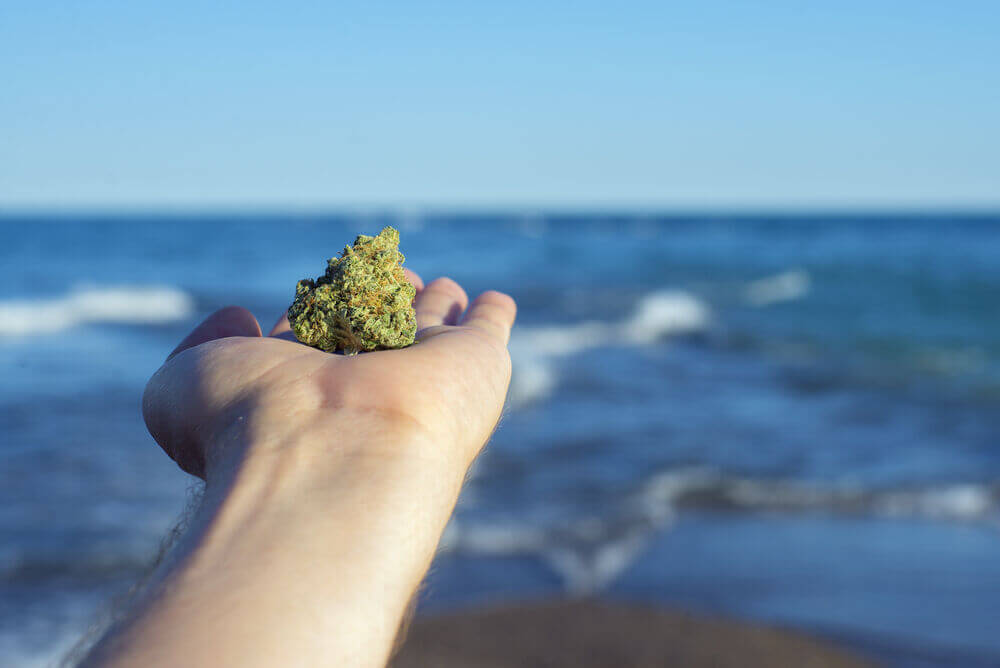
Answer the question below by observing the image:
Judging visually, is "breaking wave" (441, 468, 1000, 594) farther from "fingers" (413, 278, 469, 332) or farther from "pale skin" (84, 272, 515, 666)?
"pale skin" (84, 272, 515, 666)

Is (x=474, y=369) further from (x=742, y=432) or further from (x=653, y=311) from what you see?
(x=653, y=311)

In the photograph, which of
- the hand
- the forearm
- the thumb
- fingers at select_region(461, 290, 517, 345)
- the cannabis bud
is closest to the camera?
the forearm

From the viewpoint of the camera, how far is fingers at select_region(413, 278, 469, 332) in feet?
9.80

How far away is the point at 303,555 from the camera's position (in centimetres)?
151

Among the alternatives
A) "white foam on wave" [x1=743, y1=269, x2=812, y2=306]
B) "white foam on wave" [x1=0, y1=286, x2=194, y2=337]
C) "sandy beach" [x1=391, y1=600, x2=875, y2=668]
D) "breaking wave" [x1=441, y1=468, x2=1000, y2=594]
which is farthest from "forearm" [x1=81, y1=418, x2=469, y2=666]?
"white foam on wave" [x1=743, y1=269, x2=812, y2=306]

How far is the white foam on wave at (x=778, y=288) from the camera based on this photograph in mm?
22484

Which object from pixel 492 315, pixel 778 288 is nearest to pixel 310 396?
pixel 492 315

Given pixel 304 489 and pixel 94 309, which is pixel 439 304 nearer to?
pixel 304 489

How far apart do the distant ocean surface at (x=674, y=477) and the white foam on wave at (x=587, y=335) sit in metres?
0.10

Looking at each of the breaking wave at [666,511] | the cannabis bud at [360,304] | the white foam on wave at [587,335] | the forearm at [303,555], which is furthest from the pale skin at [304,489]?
the white foam on wave at [587,335]

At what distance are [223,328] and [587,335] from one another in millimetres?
14119

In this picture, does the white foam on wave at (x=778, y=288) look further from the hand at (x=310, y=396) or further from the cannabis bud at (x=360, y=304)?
the hand at (x=310, y=396)

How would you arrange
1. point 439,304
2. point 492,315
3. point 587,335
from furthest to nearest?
point 587,335 → point 439,304 → point 492,315

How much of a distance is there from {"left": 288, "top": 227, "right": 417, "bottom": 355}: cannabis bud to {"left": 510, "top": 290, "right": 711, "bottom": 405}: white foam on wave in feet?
26.0
